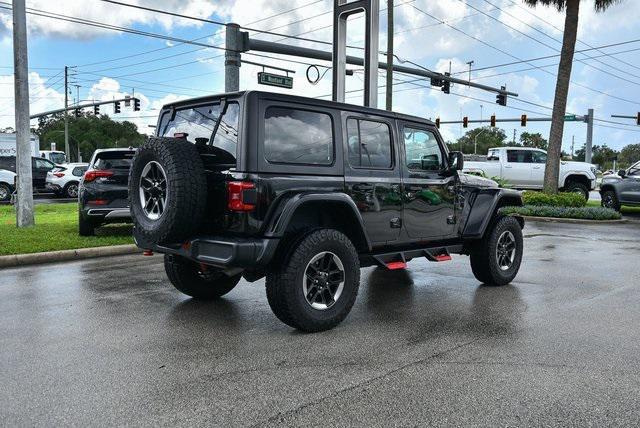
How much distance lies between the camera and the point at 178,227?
463cm

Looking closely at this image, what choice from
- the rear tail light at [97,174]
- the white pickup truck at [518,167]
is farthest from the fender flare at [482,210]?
the white pickup truck at [518,167]

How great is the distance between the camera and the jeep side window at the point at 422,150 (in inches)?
237

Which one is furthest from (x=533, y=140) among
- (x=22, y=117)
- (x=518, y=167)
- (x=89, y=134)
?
(x=22, y=117)

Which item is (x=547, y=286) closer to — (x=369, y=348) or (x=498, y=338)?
(x=498, y=338)

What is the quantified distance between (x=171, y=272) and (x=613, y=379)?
4.21 meters

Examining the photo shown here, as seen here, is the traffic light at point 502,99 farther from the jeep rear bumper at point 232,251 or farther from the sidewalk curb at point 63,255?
the jeep rear bumper at point 232,251

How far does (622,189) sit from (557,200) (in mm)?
2245

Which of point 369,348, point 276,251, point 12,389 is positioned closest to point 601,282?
point 369,348

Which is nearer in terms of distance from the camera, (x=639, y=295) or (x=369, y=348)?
(x=369, y=348)

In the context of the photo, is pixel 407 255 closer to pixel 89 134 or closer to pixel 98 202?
pixel 98 202

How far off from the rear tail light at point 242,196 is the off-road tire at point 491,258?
11.2 ft

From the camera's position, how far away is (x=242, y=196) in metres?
4.52

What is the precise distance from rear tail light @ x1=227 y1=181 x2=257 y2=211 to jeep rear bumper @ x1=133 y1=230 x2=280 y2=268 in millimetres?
276

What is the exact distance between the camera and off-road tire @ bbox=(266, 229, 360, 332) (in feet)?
15.4
